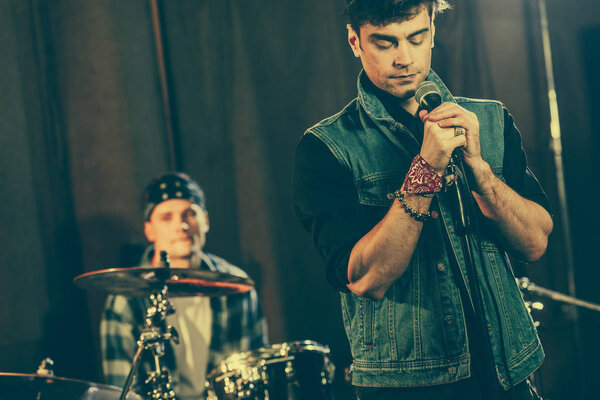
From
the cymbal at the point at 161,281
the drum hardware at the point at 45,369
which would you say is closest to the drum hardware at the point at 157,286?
the cymbal at the point at 161,281

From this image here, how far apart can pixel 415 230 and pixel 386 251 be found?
0.06 m

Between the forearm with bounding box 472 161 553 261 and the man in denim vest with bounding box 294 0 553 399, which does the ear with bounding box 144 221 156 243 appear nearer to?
the man in denim vest with bounding box 294 0 553 399

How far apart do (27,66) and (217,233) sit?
101 cm

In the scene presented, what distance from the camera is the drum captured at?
212 centimetres

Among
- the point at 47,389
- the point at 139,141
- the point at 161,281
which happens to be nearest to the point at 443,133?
the point at 161,281

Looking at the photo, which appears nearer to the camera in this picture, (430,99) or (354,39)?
(430,99)

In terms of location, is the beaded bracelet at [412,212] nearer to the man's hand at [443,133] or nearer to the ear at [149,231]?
the man's hand at [443,133]

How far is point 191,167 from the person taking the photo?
2814 millimetres

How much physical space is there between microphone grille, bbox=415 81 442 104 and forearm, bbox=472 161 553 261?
156 mm

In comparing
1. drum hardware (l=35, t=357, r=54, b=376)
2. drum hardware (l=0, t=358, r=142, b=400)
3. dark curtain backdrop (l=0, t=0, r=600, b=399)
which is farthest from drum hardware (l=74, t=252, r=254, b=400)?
dark curtain backdrop (l=0, t=0, r=600, b=399)

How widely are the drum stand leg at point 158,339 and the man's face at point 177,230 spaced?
0.57m

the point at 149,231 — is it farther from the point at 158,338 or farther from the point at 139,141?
the point at 158,338

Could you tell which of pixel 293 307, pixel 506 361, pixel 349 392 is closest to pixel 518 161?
pixel 506 361

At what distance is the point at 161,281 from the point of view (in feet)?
6.79
